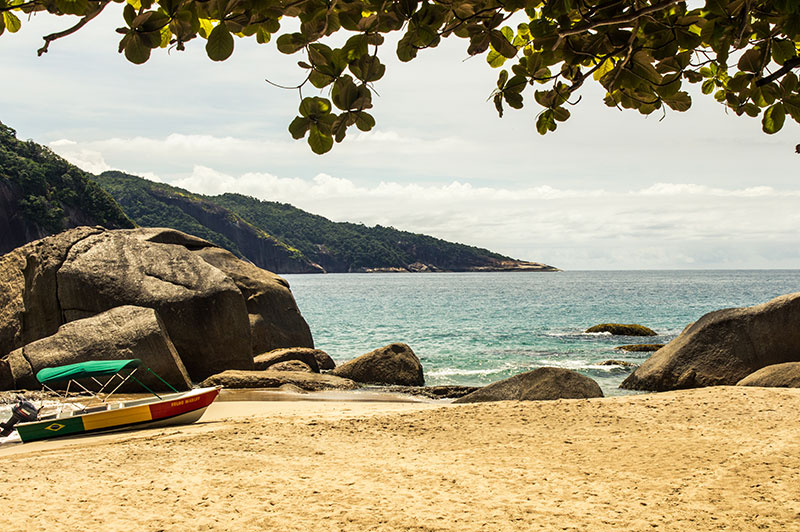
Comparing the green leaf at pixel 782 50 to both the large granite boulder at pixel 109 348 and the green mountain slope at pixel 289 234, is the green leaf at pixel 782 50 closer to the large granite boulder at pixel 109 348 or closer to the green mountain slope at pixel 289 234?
the large granite boulder at pixel 109 348

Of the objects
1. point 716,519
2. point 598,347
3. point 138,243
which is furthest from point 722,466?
point 598,347

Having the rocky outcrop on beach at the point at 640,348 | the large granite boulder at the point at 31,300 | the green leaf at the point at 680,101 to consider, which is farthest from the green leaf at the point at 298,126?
the rocky outcrop on beach at the point at 640,348

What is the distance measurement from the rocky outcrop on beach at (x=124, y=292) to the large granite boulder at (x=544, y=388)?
732 centimetres

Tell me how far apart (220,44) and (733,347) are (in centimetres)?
1318

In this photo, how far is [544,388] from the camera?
11547 mm

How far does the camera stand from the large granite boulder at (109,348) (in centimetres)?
1311

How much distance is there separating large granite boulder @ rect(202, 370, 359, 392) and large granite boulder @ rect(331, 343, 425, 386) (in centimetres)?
75

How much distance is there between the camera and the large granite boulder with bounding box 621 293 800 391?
12.8m

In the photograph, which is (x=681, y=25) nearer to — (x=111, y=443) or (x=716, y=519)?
(x=716, y=519)

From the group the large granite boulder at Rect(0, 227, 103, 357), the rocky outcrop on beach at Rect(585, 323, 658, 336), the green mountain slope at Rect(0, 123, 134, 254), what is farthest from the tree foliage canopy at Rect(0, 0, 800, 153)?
the green mountain slope at Rect(0, 123, 134, 254)

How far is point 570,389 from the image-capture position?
11555 mm

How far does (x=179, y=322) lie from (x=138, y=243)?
118 inches

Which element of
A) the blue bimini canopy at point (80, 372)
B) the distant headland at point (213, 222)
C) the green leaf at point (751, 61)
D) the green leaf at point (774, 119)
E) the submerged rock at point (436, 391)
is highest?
the distant headland at point (213, 222)

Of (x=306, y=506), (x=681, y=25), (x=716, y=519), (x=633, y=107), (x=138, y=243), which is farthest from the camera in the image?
(x=138, y=243)
